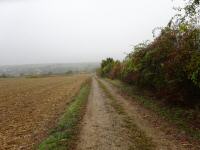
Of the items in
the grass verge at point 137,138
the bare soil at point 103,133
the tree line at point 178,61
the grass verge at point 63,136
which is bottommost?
the grass verge at point 63,136

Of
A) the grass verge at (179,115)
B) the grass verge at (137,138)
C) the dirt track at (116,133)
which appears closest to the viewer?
the grass verge at (137,138)

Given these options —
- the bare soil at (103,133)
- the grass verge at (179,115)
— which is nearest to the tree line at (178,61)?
the grass verge at (179,115)

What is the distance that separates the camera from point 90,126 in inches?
575

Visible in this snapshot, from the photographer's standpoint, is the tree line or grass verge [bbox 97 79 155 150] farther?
the tree line

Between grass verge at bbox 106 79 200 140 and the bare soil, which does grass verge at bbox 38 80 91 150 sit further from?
grass verge at bbox 106 79 200 140

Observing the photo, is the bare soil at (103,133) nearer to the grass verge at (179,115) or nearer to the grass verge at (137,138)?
the grass verge at (137,138)

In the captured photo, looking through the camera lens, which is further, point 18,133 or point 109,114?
point 109,114

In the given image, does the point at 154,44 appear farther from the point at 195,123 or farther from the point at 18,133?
the point at 18,133

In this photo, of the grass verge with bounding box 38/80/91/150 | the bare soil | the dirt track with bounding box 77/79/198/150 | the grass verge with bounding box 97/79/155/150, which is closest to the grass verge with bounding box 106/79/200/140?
the dirt track with bounding box 77/79/198/150

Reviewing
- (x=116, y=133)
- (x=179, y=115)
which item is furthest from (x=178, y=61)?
(x=116, y=133)

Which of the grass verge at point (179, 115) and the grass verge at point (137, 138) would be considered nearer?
the grass verge at point (137, 138)

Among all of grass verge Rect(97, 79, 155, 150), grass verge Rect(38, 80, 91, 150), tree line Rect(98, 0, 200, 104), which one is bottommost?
grass verge Rect(38, 80, 91, 150)

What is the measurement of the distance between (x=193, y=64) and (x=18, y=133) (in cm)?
860

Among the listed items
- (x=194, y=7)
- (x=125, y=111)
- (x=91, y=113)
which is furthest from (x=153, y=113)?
(x=194, y=7)
